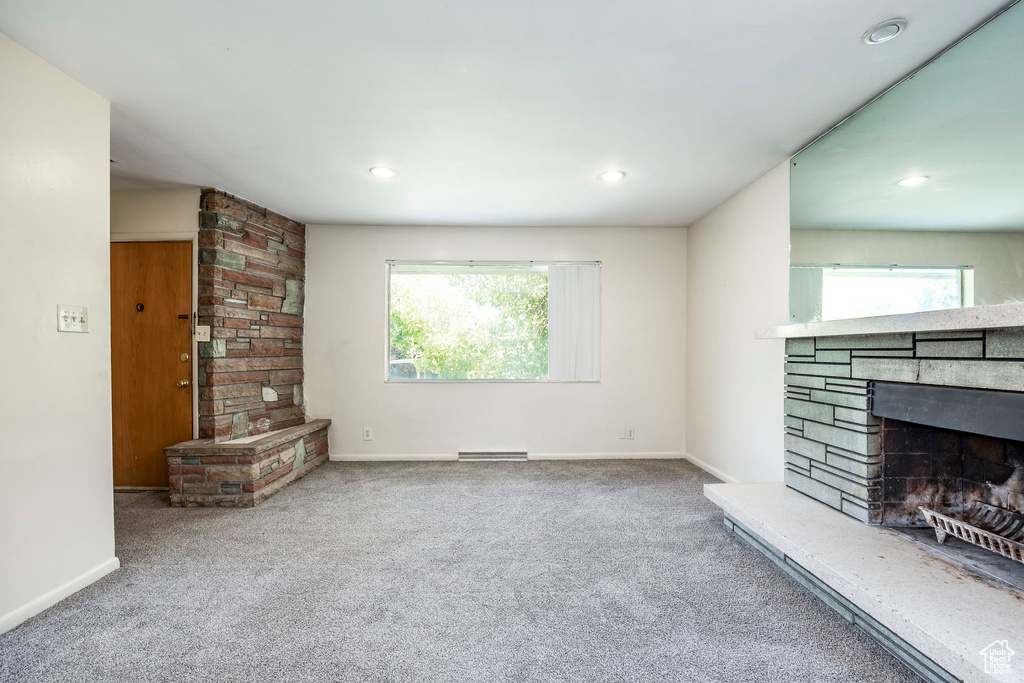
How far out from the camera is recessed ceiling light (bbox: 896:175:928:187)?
190cm

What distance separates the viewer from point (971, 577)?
1.61 metres

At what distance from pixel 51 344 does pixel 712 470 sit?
13.9ft

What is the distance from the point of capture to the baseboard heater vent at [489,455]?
441cm

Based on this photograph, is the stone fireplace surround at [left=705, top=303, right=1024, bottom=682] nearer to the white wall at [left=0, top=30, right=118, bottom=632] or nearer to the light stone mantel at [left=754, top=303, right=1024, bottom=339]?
the light stone mantel at [left=754, top=303, right=1024, bottom=339]

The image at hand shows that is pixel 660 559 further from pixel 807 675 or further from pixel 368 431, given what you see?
pixel 368 431

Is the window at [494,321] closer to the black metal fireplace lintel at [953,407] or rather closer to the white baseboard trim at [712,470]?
the white baseboard trim at [712,470]

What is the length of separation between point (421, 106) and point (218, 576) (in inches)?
94.9

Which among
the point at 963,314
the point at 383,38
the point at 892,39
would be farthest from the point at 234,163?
the point at 963,314

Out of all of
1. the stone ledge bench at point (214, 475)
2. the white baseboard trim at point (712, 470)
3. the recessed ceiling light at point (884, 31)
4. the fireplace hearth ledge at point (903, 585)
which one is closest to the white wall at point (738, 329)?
the white baseboard trim at point (712, 470)

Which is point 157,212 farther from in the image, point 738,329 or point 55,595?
point 738,329

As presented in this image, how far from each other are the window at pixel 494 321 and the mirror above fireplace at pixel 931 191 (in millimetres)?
2202

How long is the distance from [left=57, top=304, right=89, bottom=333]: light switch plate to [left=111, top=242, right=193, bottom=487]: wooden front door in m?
1.41

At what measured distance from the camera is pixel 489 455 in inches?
175

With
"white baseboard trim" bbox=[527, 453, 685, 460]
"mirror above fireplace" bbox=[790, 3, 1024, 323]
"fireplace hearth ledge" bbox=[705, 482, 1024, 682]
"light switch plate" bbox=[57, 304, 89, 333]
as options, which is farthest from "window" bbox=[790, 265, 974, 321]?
"light switch plate" bbox=[57, 304, 89, 333]
